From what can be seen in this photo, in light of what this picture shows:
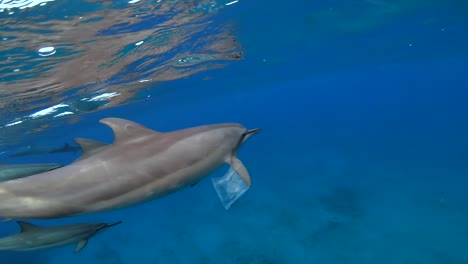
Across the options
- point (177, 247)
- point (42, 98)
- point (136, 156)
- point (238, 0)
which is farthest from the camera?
point (42, 98)

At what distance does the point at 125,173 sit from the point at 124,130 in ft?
2.21

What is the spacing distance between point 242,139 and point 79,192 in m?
2.18

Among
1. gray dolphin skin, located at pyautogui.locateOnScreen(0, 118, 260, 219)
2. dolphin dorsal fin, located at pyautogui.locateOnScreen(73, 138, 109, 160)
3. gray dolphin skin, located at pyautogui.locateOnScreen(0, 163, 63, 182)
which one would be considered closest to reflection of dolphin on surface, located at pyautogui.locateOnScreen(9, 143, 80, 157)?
gray dolphin skin, located at pyautogui.locateOnScreen(0, 163, 63, 182)

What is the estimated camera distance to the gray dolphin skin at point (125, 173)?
351 cm

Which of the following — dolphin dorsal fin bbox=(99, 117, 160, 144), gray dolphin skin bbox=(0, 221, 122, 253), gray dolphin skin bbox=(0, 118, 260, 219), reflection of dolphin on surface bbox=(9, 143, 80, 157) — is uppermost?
dolphin dorsal fin bbox=(99, 117, 160, 144)

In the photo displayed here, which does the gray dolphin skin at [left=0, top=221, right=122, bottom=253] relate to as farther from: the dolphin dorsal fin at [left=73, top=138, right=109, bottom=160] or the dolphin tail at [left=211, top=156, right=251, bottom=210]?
the dolphin tail at [left=211, top=156, right=251, bottom=210]

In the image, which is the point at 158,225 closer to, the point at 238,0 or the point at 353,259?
the point at 353,259

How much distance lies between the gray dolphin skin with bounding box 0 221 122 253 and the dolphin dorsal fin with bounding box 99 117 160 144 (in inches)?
81.9

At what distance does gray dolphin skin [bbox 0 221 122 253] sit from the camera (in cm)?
580

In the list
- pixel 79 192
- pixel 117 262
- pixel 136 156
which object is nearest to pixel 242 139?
pixel 136 156

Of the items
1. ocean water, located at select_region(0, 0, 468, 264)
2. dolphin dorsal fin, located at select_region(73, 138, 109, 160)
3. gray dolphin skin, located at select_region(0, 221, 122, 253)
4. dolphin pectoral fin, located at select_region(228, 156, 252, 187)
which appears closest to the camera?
dolphin dorsal fin, located at select_region(73, 138, 109, 160)

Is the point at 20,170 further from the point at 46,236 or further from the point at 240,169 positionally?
the point at 240,169

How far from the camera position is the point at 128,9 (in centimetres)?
951

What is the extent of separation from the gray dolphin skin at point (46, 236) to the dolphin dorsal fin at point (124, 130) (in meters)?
2.08
